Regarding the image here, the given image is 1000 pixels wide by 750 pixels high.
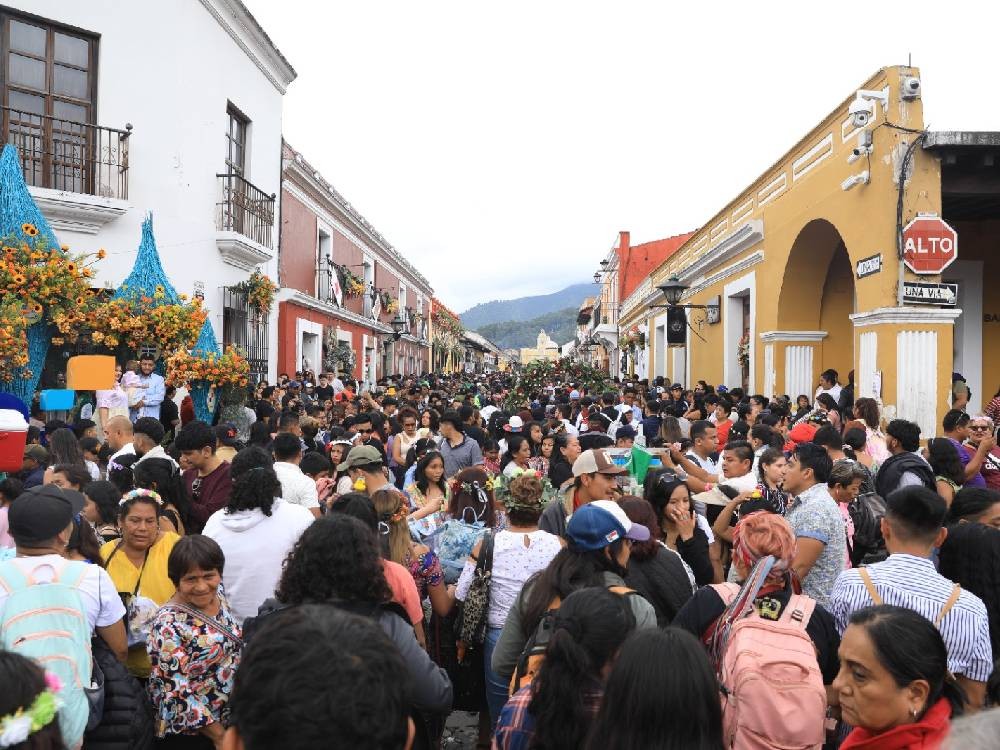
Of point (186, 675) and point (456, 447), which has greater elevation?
point (456, 447)

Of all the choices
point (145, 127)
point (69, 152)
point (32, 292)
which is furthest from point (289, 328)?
point (32, 292)

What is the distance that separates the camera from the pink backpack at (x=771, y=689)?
261 centimetres

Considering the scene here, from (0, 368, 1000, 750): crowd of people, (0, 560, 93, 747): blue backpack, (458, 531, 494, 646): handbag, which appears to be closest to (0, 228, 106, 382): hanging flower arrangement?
(0, 368, 1000, 750): crowd of people

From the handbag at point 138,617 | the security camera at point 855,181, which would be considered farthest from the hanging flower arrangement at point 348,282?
the handbag at point 138,617

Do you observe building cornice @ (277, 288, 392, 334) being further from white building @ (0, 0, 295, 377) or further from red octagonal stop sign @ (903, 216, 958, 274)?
red octagonal stop sign @ (903, 216, 958, 274)

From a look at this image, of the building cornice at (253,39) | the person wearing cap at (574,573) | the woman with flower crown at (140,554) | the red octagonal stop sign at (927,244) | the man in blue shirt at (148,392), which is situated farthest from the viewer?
the building cornice at (253,39)

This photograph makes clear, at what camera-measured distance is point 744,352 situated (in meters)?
17.2

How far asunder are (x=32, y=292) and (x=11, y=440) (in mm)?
3849

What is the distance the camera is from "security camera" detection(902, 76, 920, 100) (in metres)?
9.37

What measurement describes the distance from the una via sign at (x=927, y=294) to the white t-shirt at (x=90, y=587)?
9.41 meters

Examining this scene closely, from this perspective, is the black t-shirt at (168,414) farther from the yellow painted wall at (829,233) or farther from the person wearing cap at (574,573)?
the yellow painted wall at (829,233)

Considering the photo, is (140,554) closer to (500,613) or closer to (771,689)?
(500,613)

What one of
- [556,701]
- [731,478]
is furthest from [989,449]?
[556,701]

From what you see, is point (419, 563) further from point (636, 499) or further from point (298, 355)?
point (298, 355)
